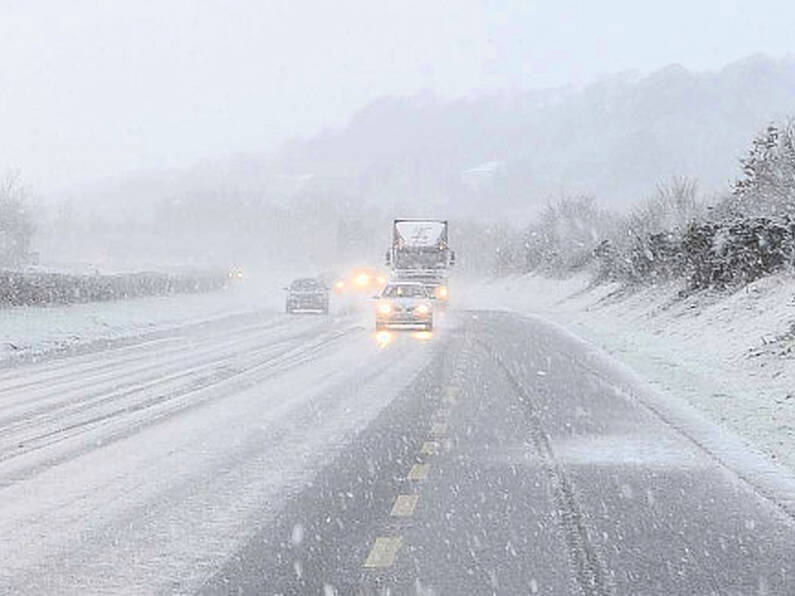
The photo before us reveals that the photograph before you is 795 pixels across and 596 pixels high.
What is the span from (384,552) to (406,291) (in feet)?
91.1

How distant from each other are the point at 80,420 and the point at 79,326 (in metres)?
22.4

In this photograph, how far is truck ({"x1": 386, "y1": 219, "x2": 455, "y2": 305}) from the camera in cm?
5138

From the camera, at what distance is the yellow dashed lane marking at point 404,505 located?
26.5ft

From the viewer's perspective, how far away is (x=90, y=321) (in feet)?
120

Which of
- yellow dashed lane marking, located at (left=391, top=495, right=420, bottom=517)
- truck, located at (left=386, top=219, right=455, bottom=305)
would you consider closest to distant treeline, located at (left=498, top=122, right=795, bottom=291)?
truck, located at (left=386, top=219, right=455, bottom=305)

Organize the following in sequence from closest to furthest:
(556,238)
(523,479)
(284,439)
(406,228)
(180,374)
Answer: (523,479) → (284,439) → (180,374) → (406,228) → (556,238)

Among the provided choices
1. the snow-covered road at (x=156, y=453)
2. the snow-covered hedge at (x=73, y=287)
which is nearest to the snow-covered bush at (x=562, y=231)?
the snow-covered hedge at (x=73, y=287)

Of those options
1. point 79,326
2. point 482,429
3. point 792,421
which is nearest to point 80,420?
point 482,429

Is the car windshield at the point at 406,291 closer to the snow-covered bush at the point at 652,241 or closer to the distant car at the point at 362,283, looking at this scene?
the snow-covered bush at the point at 652,241

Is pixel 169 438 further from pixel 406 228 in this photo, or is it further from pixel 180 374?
pixel 406 228

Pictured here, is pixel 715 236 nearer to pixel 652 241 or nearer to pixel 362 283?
pixel 652 241

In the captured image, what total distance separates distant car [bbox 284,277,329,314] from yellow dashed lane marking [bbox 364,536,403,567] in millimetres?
40317

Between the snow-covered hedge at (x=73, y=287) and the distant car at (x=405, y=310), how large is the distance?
12.0 meters

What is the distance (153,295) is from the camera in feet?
180
